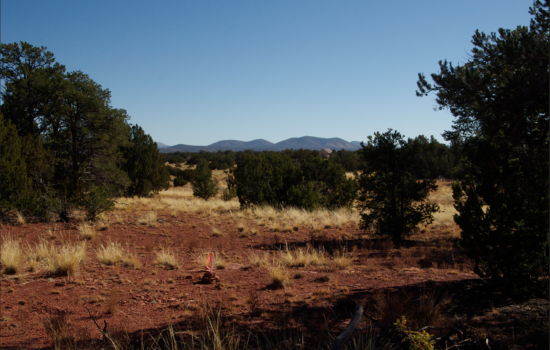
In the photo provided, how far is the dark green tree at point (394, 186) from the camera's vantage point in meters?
10.1

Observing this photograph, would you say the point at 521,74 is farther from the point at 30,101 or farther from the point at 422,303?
the point at 30,101

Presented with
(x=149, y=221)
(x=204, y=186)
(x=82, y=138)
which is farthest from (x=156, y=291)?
(x=204, y=186)

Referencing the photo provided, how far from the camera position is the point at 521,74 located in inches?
166

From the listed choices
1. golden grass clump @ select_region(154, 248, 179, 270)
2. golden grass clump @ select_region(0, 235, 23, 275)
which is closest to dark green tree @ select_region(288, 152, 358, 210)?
golden grass clump @ select_region(154, 248, 179, 270)

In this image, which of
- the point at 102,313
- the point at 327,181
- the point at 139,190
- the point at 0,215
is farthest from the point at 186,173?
the point at 102,313

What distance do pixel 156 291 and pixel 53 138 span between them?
37.0 ft

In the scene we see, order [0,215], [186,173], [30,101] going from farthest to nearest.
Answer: [186,173]
[30,101]
[0,215]

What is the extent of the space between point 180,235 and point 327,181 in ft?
33.7

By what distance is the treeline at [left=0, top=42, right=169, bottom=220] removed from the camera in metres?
11.6

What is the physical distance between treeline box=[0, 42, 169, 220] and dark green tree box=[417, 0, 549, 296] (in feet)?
41.8

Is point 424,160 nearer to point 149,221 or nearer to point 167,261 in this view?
point 167,261

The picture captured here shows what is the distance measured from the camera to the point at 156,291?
572 cm

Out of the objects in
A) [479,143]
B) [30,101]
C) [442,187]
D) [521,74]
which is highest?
[30,101]

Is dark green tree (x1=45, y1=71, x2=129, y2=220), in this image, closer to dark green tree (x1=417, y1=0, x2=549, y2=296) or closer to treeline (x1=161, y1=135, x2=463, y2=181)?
treeline (x1=161, y1=135, x2=463, y2=181)
